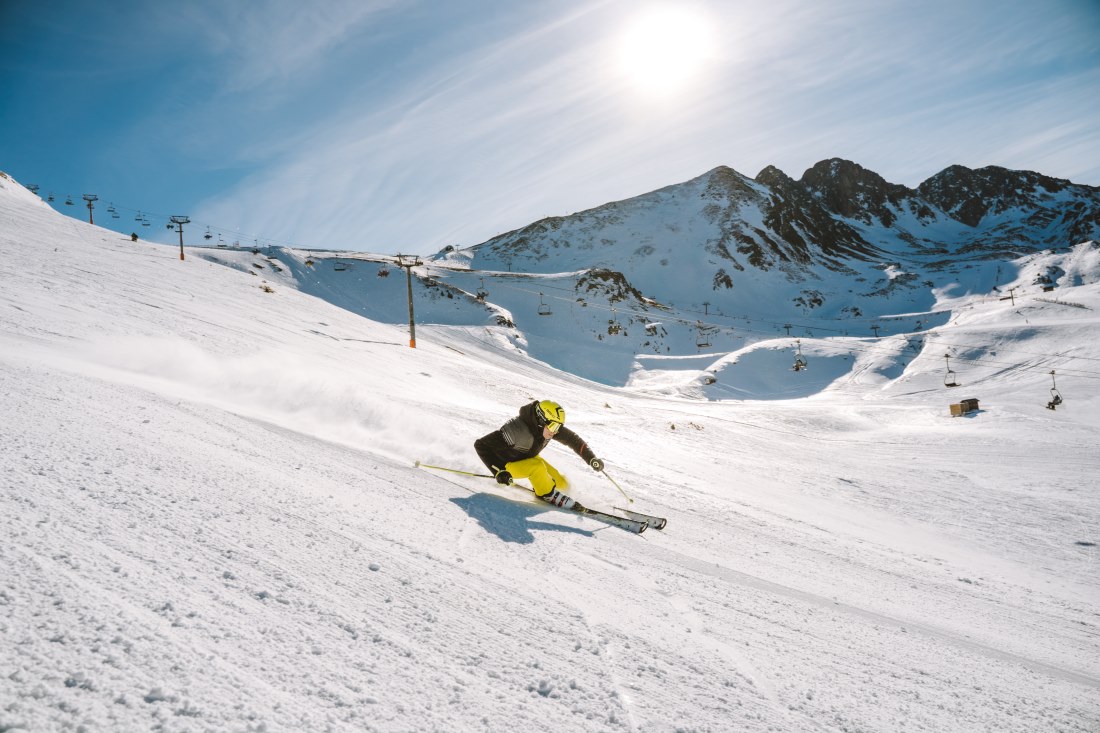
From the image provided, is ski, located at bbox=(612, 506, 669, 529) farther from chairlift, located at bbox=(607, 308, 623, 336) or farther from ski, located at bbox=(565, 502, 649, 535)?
chairlift, located at bbox=(607, 308, 623, 336)

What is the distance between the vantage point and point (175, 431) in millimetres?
5605

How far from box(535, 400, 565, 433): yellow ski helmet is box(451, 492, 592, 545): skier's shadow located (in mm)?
1174

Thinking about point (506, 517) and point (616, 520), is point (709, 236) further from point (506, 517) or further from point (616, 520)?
point (506, 517)

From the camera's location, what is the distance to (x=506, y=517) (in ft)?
18.7

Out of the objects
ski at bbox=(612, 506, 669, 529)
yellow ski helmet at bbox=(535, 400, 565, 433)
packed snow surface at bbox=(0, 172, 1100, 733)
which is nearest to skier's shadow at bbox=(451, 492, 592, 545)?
packed snow surface at bbox=(0, 172, 1100, 733)

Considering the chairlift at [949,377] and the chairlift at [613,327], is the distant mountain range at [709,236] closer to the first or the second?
the chairlift at [613,327]

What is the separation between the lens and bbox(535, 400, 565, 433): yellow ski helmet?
7.18 metres

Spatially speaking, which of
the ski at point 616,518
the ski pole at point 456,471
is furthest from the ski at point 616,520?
the ski pole at point 456,471

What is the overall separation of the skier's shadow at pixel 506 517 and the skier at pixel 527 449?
43 cm

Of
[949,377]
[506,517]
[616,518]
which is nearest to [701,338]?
[949,377]

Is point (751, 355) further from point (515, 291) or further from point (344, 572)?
point (344, 572)

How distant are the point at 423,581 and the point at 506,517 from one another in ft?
6.78

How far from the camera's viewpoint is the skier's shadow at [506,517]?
516 cm

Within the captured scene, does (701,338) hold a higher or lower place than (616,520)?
higher
